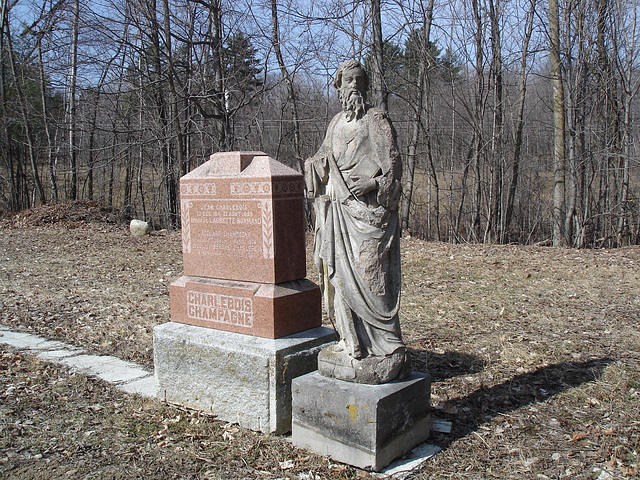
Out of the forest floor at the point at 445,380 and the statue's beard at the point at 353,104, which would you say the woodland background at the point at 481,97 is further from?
the statue's beard at the point at 353,104

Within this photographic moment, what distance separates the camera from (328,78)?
14094mm

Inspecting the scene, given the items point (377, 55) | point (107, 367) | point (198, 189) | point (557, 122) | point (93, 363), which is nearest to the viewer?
point (198, 189)

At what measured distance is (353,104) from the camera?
156 inches

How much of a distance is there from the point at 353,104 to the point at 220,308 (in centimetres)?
212

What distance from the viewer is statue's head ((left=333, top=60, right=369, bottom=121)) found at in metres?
3.96

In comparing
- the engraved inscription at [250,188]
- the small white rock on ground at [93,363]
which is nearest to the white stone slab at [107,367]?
the small white rock on ground at [93,363]

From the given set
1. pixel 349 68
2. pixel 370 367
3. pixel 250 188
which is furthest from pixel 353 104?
pixel 370 367

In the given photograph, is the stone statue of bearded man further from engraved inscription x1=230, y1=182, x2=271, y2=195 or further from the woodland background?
the woodland background

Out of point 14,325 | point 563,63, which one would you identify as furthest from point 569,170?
point 14,325

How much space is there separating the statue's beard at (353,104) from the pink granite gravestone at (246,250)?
3.11 ft

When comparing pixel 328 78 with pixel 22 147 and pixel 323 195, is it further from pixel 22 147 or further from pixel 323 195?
pixel 22 147

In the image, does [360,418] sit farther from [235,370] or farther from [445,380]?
[445,380]

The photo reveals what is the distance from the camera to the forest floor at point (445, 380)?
394 centimetres

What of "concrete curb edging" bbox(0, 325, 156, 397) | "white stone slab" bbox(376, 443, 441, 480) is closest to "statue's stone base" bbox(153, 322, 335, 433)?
"concrete curb edging" bbox(0, 325, 156, 397)
